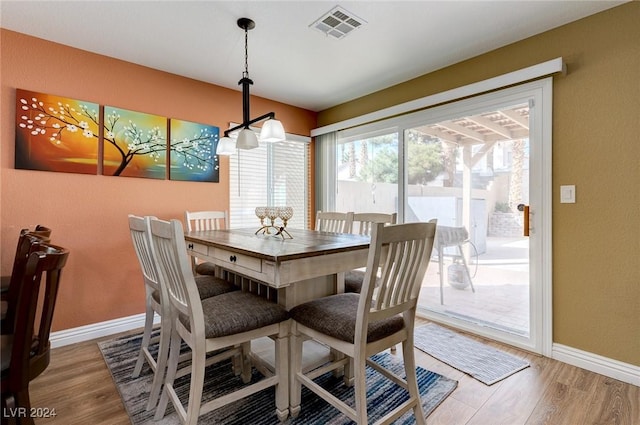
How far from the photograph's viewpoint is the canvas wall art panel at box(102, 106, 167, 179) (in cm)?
269

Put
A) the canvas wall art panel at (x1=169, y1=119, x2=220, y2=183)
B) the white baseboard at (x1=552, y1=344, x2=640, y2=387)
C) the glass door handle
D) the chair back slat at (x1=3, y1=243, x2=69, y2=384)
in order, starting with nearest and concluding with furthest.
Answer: the chair back slat at (x1=3, y1=243, x2=69, y2=384) < the white baseboard at (x1=552, y1=344, x2=640, y2=387) < the glass door handle < the canvas wall art panel at (x1=169, y1=119, x2=220, y2=183)

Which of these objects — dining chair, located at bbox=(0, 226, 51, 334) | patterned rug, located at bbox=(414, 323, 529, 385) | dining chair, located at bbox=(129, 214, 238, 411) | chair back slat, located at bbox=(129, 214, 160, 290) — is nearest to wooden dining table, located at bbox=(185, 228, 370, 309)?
dining chair, located at bbox=(129, 214, 238, 411)

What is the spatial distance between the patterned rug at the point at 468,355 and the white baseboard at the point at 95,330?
2.44 m

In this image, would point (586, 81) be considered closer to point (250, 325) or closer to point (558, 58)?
point (558, 58)

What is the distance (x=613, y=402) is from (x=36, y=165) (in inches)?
161

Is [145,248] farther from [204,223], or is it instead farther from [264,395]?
[204,223]

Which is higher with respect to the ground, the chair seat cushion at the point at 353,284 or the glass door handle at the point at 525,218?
the glass door handle at the point at 525,218

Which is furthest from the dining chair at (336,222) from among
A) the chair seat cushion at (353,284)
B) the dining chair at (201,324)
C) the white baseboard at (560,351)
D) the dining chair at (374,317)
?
the white baseboard at (560,351)

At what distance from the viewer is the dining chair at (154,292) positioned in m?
1.65

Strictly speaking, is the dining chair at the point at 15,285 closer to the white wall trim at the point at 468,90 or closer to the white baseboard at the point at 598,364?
the white wall trim at the point at 468,90

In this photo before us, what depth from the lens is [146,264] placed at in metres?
1.85

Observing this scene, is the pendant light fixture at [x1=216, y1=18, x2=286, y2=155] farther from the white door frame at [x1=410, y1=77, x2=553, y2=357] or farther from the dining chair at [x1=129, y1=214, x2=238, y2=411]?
the white door frame at [x1=410, y1=77, x2=553, y2=357]

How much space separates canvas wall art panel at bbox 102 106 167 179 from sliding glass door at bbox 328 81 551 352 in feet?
7.45

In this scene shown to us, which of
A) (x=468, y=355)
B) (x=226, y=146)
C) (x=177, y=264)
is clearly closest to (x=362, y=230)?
(x=468, y=355)
